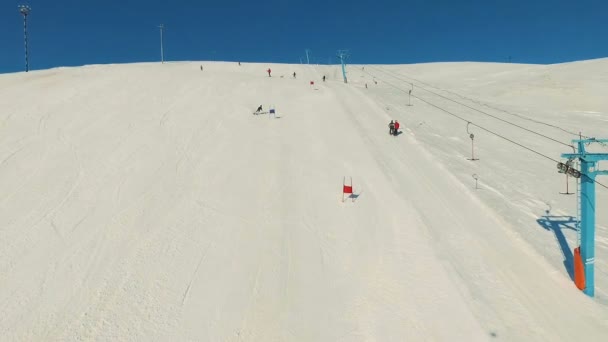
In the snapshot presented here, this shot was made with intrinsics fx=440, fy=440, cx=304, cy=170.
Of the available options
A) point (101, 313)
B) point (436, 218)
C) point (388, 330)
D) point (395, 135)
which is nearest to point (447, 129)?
point (395, 135)

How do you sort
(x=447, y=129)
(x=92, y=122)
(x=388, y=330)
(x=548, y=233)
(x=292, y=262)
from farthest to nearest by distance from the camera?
(x=447, y=129) < (x=92, y=122) < (x=548, y=233) < (x=292, y=262) < (x=388, y=330)

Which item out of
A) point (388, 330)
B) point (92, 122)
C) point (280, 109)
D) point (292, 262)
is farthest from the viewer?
point (280, 109)

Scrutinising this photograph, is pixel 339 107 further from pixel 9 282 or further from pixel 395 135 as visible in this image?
pixel 9 282

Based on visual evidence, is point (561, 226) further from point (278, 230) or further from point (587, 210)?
point (278, 230)

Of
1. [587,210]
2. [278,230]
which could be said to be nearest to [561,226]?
[587,210]

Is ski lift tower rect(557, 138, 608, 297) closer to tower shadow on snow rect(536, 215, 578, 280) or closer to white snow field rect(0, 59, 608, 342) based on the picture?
white snow field rect(0, 59, 608, 342)

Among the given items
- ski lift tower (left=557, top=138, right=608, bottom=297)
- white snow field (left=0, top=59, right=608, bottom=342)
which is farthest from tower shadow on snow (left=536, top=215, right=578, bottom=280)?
ski lift tower (left=557, top=138, right=608, bottom=297)

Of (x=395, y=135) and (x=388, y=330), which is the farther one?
(x=395, y=135)

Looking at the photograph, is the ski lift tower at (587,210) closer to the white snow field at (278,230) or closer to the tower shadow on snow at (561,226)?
the white snow field at (278,230)
